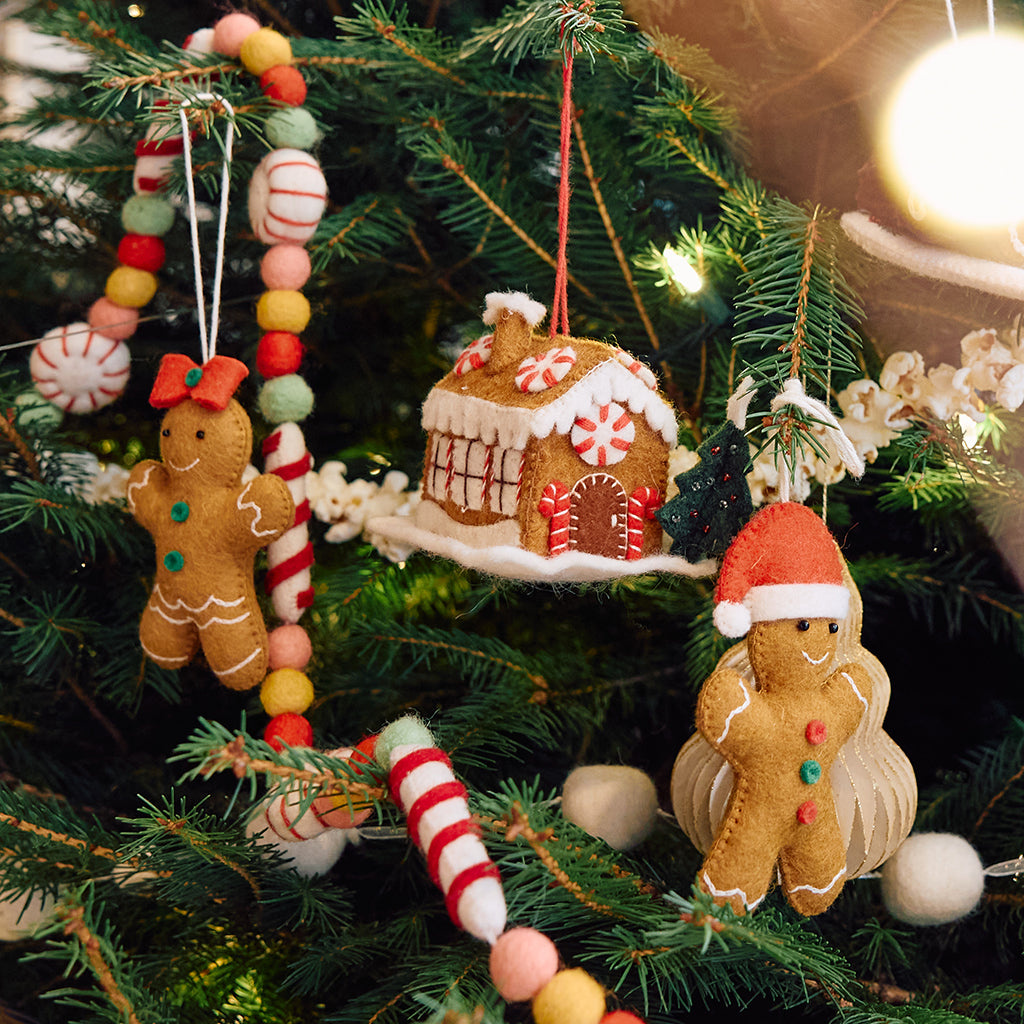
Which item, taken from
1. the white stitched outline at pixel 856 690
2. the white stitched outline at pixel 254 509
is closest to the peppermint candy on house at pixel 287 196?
the white stitched outline at pixel 254 509

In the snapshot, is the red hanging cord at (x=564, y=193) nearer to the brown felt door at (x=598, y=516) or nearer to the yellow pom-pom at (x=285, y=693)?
the brown felt door at (x=598, y=516)

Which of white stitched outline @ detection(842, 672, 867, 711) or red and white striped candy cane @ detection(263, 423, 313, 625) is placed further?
red and white striped candy cane @ detection(263, 423, 313, 625)

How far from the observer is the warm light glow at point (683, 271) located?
729mm

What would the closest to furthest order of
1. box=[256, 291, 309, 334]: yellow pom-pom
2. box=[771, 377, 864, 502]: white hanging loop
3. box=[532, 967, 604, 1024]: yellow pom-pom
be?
box=[532, 967, 604, 1024]: yellow pom-pom
box=[771, 377, 864, 502]: white hanging loop
box=[256, 291, 309, 334]: yellow pom-pom

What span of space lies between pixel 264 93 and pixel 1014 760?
87 cm

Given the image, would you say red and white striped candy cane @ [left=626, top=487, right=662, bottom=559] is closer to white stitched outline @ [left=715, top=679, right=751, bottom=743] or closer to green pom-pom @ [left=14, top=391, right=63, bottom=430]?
white stitched outline @ [left=715, top=679, right=751, bottom=743]

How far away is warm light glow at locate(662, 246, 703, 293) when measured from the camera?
729 mm

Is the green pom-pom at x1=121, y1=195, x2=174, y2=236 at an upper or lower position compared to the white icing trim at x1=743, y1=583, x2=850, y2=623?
A: upper

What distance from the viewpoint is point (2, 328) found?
1.06 metres

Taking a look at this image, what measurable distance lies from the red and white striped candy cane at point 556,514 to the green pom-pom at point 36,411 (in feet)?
1.79

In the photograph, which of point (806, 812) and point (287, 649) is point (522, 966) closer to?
point (806, 812)

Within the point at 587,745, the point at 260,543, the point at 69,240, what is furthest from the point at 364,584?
the point at 69,240

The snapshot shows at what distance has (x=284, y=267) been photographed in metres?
0.78

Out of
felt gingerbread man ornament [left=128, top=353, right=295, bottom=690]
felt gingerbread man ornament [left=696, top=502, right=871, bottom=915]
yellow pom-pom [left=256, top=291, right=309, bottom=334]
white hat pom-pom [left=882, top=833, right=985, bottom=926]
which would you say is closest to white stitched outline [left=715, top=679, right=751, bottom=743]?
felt gingerbread man ornament [left=696, top=502, right=871, bottom=915]
